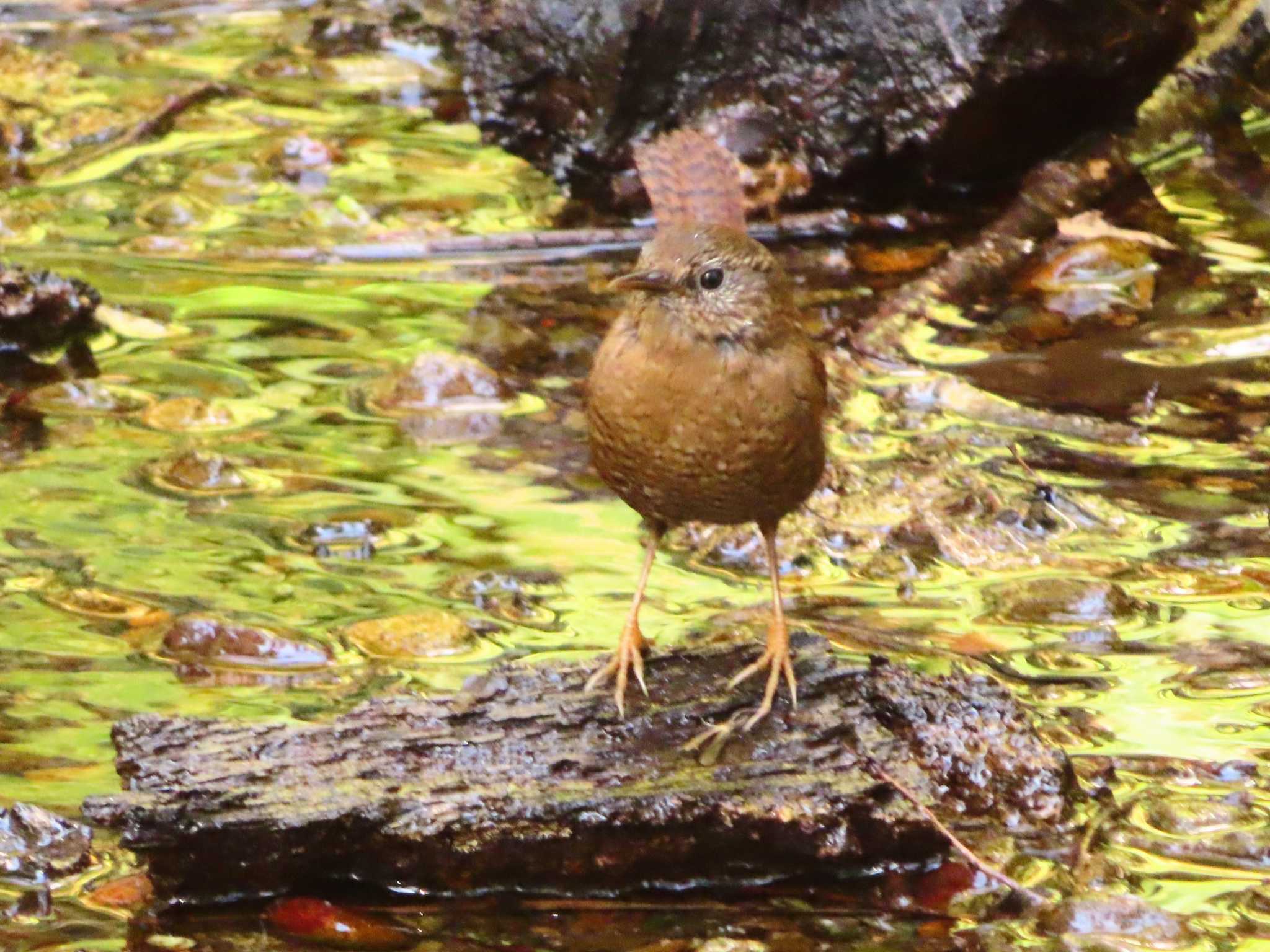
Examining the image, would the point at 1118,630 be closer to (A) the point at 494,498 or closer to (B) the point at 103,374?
(A) the point at 494,498

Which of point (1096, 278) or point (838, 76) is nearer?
point (1096, 278)

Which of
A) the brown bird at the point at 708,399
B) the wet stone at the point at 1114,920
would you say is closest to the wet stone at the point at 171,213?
the brown bird at the point at 708,399

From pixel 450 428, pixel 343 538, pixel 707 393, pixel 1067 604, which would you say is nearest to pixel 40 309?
pixel 450 428

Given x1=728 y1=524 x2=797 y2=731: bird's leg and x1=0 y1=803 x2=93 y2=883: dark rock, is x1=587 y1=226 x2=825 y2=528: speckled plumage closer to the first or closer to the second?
x1=728 y1=524 x2=797 y2=731: bird's leg

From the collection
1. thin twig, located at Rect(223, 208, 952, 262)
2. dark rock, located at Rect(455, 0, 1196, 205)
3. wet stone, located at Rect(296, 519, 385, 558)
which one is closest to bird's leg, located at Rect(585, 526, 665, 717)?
wet stone, located at Rect(296, 519, 385, 558)

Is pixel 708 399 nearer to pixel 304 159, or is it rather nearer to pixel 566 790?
pixel 566 790

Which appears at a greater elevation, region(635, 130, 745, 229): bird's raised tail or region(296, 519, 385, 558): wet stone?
region(635, 130, 745, 229): bird's raised tail

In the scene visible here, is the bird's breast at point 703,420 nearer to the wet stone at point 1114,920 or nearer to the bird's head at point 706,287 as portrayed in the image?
the bird's head at point 706,287
